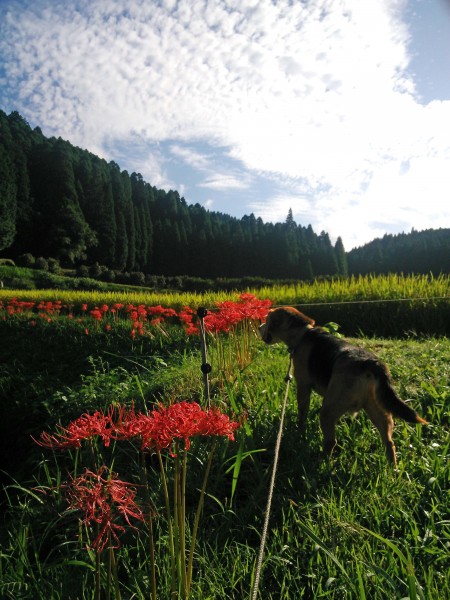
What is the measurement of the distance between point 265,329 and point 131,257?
4909 centimetres

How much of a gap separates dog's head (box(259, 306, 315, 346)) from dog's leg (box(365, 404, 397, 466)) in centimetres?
93

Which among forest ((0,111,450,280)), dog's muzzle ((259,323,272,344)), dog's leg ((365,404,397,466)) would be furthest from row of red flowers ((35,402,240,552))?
forest ((0,111,450,280))

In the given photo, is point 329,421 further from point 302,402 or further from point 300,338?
point 300,338

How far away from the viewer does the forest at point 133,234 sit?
44375mm

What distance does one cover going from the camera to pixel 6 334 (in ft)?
34.3

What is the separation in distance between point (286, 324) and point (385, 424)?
1149 mm

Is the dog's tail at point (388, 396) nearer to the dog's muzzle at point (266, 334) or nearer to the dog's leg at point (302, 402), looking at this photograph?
the dog's leg at point (302, 402)

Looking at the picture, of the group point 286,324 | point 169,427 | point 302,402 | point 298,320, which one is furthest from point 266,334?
point 169,427

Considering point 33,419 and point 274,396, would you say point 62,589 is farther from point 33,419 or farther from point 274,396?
point 33,419

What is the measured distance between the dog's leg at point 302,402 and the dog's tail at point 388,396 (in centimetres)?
70

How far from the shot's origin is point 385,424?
2.54 m

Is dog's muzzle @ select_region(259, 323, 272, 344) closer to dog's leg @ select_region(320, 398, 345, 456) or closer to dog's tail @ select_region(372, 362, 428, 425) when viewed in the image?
dog's leg @ select_region(320, 398, 345, 456)

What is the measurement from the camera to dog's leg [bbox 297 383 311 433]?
3.11 meters

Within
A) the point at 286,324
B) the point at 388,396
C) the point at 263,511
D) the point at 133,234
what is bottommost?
the point at 263,511
